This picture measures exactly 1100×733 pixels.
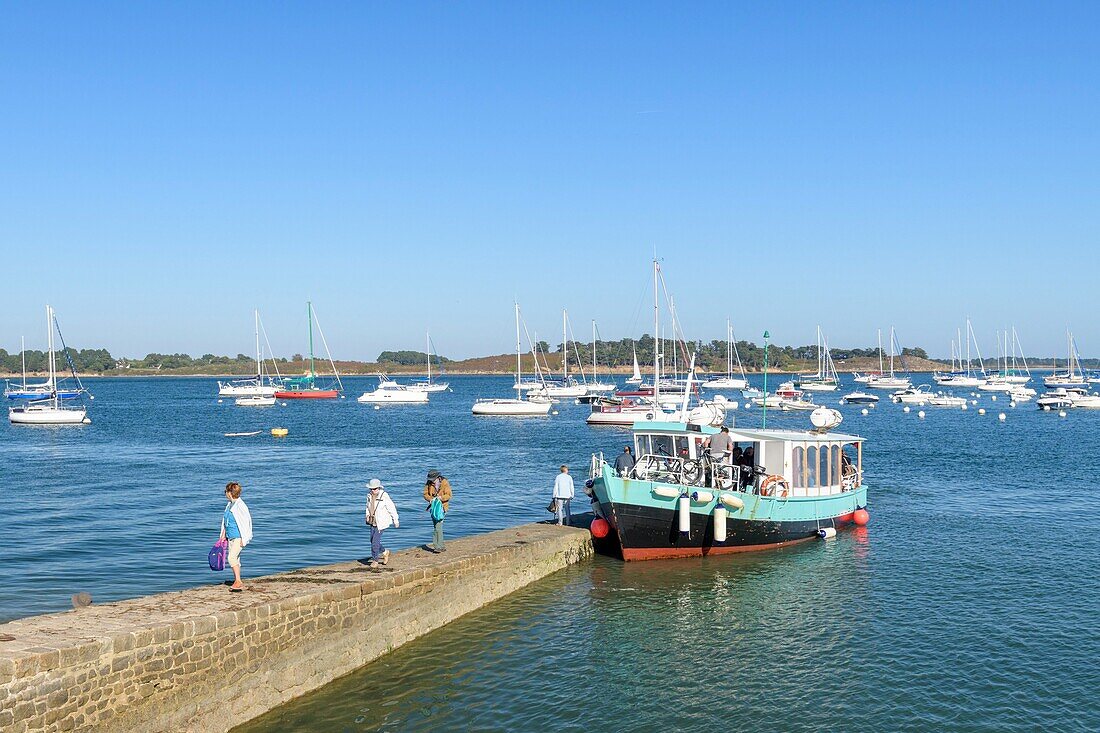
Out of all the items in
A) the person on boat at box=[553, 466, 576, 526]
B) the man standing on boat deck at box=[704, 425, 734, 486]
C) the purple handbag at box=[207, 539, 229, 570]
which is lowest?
the person on boat at box=[553, 466, 576, 526]

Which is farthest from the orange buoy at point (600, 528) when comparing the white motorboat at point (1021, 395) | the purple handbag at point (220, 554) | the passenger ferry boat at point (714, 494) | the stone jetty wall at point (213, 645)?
the white motorboat at point (1021, 395)

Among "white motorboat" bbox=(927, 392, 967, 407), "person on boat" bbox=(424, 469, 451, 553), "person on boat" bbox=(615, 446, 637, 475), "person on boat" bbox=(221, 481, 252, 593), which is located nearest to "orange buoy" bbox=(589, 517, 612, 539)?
"person on boat" bbox=(615, 446, 637, 475)

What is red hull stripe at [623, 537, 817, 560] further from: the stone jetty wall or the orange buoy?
the stone jetty wall

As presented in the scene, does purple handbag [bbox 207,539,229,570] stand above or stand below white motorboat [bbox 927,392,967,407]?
above

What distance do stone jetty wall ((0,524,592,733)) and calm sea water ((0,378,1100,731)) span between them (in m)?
0.57

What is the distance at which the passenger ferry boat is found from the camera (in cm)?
2428

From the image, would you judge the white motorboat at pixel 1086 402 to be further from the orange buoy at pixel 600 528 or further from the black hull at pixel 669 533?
the orange buoy at pixel 600 528

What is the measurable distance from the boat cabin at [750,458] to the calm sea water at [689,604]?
7.04 feet

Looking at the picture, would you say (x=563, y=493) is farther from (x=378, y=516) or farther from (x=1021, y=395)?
(x=1021, y=395)

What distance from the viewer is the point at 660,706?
50.1 ft

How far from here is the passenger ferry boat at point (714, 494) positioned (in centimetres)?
2428

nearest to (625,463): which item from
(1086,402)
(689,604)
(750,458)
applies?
(750,458)

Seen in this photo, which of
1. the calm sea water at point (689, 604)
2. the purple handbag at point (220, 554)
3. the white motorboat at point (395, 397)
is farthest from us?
the white motorboat at point (395, 397)

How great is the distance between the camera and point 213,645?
13.2 metres
